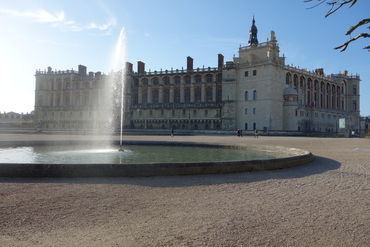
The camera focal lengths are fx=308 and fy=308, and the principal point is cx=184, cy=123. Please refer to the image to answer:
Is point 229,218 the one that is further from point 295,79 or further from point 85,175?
point 295,79

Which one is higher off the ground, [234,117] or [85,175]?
[234,117]

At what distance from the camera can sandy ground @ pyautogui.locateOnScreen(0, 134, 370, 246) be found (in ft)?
15.3

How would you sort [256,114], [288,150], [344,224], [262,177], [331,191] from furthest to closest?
1. [256,114]
2. [288,150]
3. [262,177]
4. [331,191]
5. [344,224]

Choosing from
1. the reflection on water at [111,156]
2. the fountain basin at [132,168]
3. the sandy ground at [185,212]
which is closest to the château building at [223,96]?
the reflection on water at [111,156]

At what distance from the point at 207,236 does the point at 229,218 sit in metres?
0.97

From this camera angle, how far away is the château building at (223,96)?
63156 mm

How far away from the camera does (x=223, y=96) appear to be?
67.4 metres

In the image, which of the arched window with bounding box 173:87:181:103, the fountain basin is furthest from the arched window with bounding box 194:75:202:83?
the fountain basin

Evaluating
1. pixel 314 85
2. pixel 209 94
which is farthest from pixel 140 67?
pixel 314 85

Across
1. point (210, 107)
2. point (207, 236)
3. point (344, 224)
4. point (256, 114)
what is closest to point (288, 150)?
point (344, 224)

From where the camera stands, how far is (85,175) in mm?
9133

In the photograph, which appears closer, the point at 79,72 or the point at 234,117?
the point at 234,117

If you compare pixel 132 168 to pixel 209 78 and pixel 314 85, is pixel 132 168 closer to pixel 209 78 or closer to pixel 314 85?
pixel 209 78

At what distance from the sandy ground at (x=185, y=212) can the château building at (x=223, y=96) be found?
54.7 m
